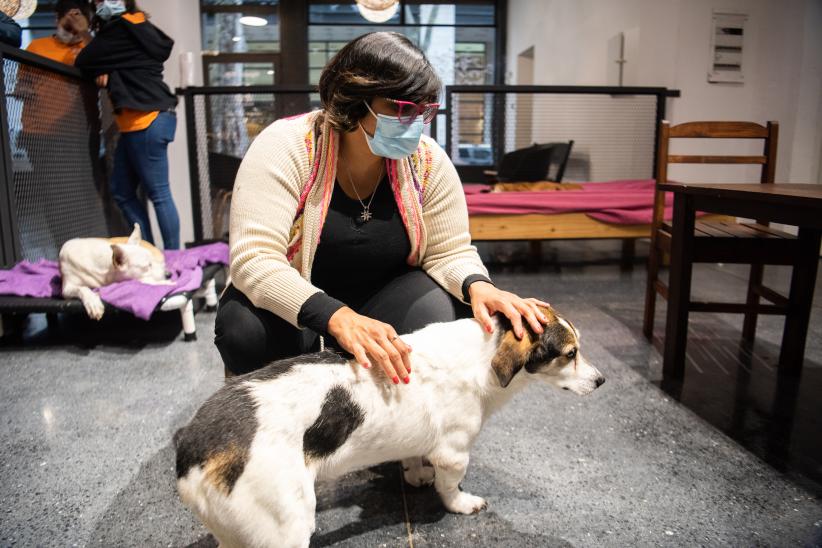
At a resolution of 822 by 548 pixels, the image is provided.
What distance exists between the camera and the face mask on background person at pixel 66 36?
3.11 m

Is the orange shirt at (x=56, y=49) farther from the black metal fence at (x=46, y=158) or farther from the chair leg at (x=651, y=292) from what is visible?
the chair leg at (x=651, y=292)

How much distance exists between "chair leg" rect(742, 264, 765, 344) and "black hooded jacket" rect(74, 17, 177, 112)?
2.93 m

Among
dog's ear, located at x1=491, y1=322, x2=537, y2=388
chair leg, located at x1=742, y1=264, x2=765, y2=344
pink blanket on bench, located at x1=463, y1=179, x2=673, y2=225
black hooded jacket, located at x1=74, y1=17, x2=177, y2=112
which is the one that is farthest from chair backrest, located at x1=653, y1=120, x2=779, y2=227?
black hooded jacket, located at x1=74, y1=17, x2=177, y2=112

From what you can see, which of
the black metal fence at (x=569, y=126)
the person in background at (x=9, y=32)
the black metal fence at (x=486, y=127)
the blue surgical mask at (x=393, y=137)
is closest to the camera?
the blue surgical mask at (x=393, y=137)

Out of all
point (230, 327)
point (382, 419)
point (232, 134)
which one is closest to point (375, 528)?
point (382, 419)

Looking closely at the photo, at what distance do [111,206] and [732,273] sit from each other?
401 centimetres

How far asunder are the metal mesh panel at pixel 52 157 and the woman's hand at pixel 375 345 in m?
2.30

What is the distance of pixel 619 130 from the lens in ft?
16.0

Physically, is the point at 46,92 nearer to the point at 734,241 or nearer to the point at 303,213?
the point at 303,213

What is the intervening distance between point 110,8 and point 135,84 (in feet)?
1.20

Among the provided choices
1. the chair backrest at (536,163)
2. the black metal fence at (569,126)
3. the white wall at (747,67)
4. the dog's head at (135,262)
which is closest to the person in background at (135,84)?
the dog's head at (135,262)

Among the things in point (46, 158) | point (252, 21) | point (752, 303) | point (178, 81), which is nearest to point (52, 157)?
point (46, 158)

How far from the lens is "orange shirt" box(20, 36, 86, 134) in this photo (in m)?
2.71

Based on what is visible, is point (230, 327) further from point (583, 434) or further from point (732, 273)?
point (732, 273)
